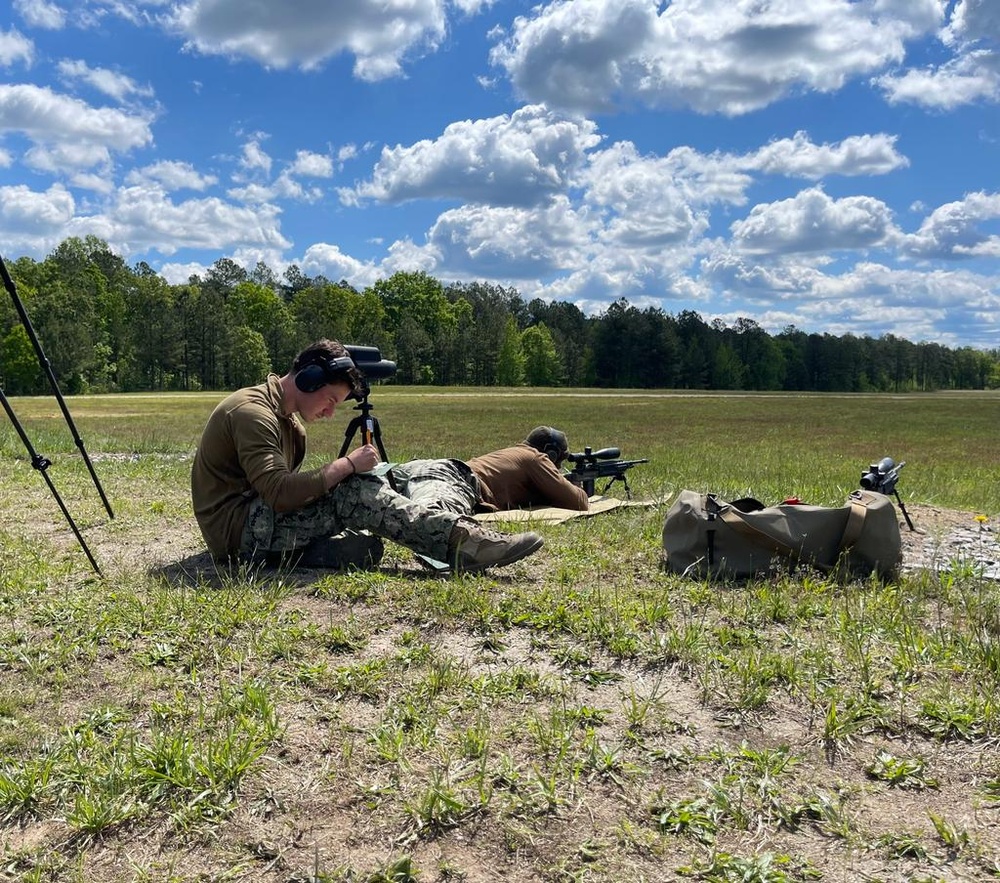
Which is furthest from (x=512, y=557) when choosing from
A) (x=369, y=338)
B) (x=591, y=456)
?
(x=369, y=338)

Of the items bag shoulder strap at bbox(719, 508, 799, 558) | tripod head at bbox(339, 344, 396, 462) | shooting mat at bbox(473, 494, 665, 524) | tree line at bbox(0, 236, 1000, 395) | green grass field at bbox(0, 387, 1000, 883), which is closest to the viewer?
green grass field at bbox(0, 387, 1000, 883)

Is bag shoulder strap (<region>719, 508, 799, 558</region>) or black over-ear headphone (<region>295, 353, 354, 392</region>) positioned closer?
black over-ear headphone (<region>295, 353, 354, 392</region>)

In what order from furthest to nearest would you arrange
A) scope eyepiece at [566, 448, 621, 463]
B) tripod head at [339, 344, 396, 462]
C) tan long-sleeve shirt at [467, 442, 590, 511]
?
scope eyepiece at [566, 448, 621, 463] < tan long-sleeve shirt at [467, 442, 590, 511] < tripod head at [339, 344, 396, 462]

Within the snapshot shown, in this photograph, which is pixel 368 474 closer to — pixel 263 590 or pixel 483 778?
pixel 263 590

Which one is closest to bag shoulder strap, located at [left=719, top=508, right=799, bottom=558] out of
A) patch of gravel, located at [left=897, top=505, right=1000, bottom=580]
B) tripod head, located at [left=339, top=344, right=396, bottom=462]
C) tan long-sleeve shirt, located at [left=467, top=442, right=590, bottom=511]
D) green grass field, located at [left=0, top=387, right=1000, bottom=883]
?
green grass field, located at [left=0, top=387, right=1000, bottom=883]

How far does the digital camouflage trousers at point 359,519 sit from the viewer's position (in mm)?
5527

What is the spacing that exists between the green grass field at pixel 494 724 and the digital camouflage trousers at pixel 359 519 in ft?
0.88

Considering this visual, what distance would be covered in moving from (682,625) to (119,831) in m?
3.06

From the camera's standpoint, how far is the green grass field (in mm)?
2564

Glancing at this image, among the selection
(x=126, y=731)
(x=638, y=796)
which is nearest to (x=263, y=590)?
(x=126, y=731)

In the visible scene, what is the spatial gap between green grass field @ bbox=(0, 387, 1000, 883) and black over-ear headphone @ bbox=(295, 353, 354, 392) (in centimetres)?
136

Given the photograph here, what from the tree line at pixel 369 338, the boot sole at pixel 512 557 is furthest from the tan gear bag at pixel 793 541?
the tree line at pixel 369 338

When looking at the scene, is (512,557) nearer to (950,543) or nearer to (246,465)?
(246,465)

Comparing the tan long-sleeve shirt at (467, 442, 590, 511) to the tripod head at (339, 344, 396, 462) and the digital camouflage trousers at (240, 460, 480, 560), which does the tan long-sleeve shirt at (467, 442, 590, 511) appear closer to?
the tripod head at (339, 344, 396, 462)
